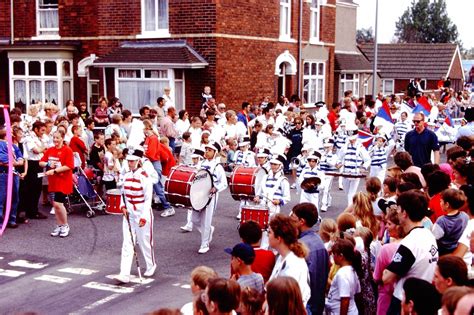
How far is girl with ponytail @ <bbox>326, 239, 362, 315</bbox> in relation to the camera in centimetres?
635

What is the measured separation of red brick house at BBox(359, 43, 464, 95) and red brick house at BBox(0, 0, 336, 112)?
25385 millimetres

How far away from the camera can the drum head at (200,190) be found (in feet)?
37.7

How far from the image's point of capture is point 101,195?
15375mm

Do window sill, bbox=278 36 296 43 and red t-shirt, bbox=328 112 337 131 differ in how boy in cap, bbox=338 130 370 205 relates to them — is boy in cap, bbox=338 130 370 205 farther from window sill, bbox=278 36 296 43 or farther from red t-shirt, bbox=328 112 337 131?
window sill, bbox=278 36 296 43

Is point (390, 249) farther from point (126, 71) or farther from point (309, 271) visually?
point (126, 71)

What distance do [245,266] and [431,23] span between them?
81.0 m

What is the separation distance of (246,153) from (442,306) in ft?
32.2

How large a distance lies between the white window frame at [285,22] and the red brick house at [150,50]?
39 millimetres

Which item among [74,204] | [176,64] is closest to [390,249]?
[74,204]

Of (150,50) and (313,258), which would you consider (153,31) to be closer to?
(150,50)

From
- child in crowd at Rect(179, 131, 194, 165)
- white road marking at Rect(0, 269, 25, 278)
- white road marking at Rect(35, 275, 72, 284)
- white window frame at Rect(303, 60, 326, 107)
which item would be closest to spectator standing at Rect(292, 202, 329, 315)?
white road marking at Rect(35, 275, 72, 284)

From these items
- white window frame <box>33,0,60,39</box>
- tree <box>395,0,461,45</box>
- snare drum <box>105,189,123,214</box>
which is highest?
tree <box>395,0,461,45</box>

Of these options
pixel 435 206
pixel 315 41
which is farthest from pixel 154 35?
pixel 435 206

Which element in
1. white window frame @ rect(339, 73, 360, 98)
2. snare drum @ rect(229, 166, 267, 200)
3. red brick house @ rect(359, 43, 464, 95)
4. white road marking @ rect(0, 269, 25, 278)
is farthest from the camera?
red brick house @ rect(359, 43, 464, 95)
